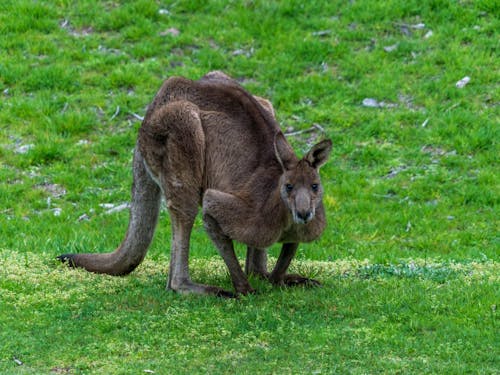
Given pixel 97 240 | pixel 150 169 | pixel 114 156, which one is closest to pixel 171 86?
pixel 150 169

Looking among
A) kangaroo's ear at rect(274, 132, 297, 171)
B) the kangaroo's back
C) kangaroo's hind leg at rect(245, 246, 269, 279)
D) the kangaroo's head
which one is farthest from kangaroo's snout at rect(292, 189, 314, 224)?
kangaroo's hind leg at rect(245, 246, 269, 279)

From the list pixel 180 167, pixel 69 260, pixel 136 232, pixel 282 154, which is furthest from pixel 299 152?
pixel 282 154

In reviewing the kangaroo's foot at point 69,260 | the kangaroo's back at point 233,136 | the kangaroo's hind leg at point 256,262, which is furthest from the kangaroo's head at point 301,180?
the kangaroo's foot at point 69,260

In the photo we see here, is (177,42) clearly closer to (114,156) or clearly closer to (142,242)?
(114,156)

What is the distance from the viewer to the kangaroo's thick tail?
8.15 meters

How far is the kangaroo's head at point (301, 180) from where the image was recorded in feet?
22.5

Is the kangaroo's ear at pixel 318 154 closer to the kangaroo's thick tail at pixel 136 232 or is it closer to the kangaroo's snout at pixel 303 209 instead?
the kangaroo's snout at pixel 303 209

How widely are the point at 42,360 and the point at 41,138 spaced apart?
674 centimetres

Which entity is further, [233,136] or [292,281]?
[292,281]

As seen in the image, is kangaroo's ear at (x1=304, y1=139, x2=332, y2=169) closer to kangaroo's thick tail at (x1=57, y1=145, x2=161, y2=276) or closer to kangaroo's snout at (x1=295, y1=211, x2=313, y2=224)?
kangaroo's snout at (x1=295, y1=211, x2=313, y2=224)

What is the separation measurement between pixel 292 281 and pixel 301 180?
113 cm

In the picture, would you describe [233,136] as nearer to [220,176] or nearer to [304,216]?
[220,176]

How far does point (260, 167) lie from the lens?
7641 mm

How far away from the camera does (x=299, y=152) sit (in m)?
12.0
